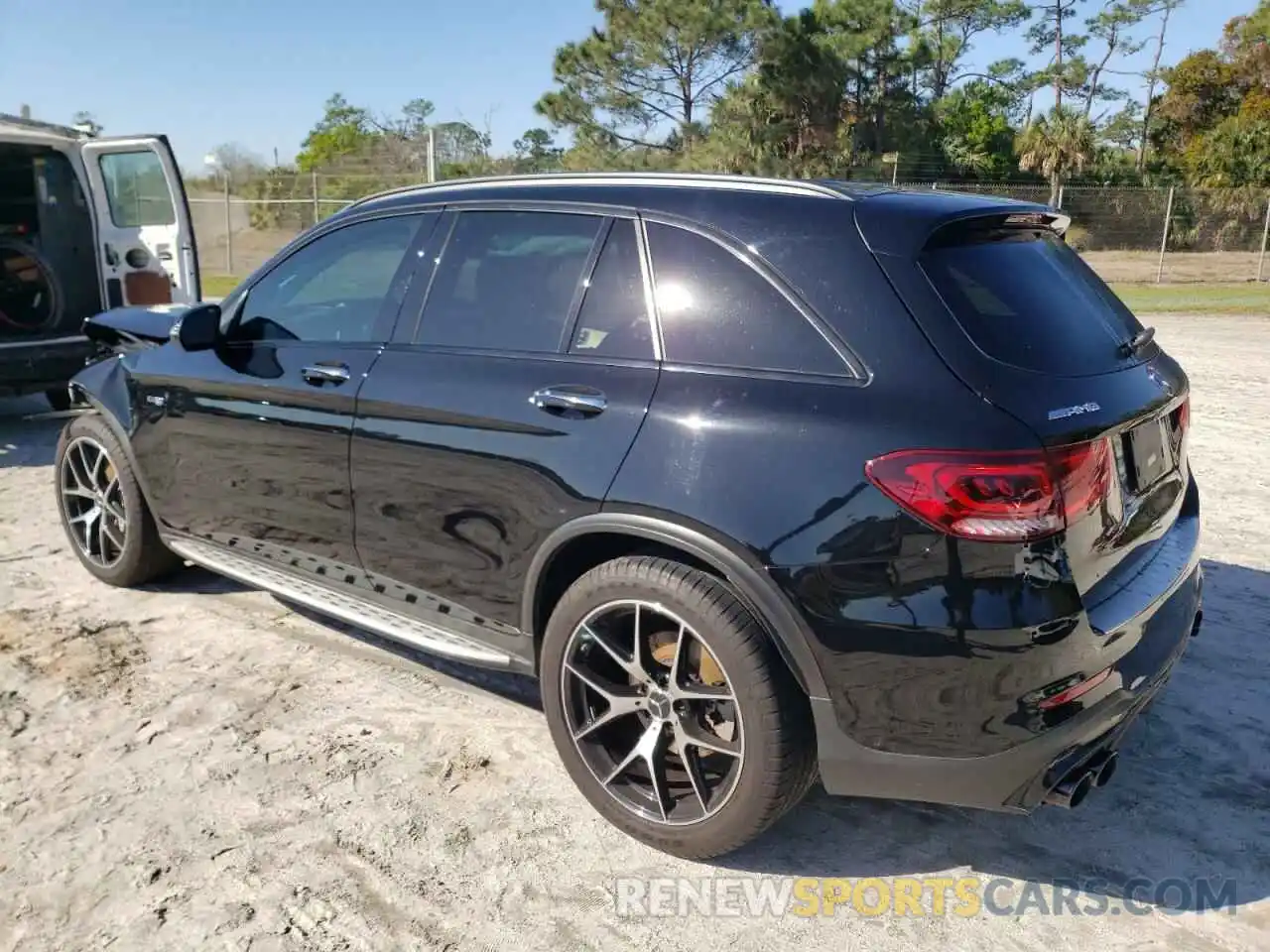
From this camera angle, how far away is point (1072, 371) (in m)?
2.59

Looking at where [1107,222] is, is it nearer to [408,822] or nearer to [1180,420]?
[1180,420]

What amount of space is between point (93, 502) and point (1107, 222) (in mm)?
25757

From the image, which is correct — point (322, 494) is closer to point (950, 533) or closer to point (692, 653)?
point (692, 653)

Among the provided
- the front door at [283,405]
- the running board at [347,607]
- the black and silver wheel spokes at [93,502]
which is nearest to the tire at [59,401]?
the black and silver wheel spokes at [93,502]

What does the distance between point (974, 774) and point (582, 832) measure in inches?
44.3

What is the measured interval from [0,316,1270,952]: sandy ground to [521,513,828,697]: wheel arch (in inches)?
27.5

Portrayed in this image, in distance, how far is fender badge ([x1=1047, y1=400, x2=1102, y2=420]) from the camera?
2.39 m

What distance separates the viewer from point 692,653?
278cm

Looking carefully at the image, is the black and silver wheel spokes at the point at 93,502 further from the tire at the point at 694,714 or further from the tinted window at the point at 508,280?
the tire at the point at 694,714

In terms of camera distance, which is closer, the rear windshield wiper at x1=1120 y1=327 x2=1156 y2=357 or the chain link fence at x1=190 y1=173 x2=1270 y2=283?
the rear windshield wiper at x1=1120 y1=327 x2=1156 y2=357

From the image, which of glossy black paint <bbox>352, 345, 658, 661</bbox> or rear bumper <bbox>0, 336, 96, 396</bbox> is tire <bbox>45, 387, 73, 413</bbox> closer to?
rear bumper <bbox>0, 336, 96, 396</bbox>

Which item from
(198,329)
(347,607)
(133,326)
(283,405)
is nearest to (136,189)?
(133,326)

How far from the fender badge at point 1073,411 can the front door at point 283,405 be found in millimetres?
2143

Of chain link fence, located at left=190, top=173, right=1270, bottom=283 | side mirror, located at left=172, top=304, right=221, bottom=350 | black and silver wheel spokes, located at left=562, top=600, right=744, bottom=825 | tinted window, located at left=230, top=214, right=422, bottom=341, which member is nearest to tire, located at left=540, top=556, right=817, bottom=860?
black and silver wheel spokes, located at left=562, top=600, right=744, bottom=825
